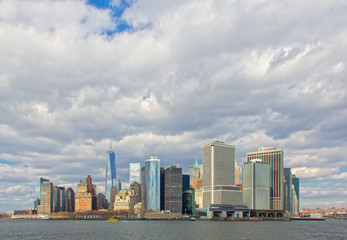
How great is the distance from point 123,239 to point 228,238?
3933 centimetres

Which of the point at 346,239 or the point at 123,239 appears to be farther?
the point at 346,239

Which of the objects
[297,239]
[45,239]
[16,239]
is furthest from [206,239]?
[16,239]

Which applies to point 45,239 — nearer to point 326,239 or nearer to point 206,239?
point 206,239

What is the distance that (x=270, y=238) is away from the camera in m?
153

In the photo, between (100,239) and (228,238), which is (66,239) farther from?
(228,238)

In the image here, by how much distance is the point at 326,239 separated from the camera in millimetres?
155500

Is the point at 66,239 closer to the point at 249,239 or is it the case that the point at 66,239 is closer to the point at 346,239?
the point at 249,239

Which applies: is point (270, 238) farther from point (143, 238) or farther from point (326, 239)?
point (143, 238)

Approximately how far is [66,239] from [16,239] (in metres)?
19.3

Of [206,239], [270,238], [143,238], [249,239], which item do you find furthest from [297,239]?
[143,238]

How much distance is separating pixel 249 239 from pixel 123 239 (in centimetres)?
4658

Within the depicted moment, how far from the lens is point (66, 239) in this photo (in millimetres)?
150500

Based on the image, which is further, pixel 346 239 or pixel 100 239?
pixel 346 239

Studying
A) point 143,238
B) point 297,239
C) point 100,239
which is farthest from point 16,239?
point 297,239
